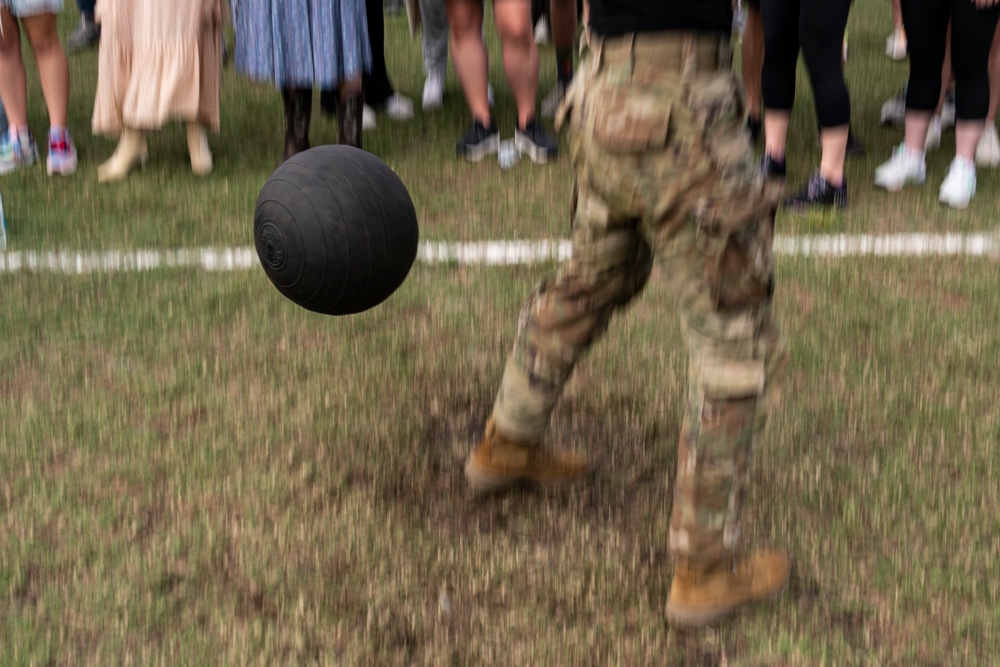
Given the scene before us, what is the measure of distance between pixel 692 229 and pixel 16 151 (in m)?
5.04

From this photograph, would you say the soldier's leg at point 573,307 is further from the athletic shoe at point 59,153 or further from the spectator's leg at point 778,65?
the athletic shoe at point 59,153

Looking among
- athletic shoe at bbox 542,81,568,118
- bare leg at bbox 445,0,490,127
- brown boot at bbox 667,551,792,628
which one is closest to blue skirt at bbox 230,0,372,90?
bare leg at bbox 445,0,490,127

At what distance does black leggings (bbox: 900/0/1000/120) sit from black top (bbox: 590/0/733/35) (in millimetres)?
3439

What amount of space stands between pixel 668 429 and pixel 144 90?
387 cm

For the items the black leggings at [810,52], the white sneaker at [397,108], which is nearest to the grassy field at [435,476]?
the black leggings at [810,52]

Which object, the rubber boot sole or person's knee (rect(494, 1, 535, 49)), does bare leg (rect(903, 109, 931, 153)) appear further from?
the rubber boot sole

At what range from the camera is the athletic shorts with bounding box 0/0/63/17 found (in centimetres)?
561

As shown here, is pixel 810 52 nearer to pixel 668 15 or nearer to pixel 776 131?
pixel 776 131

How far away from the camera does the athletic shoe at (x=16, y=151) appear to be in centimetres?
593

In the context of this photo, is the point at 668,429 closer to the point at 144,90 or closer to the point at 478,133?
the point at 478,133

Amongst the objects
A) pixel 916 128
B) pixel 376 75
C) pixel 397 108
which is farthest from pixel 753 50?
pixel 376 75

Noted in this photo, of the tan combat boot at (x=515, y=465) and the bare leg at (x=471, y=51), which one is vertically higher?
the bare leg at (x=471, y=51)

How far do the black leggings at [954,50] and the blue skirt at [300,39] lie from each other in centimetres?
298

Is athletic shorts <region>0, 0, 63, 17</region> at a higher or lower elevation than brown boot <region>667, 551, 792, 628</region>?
higher
